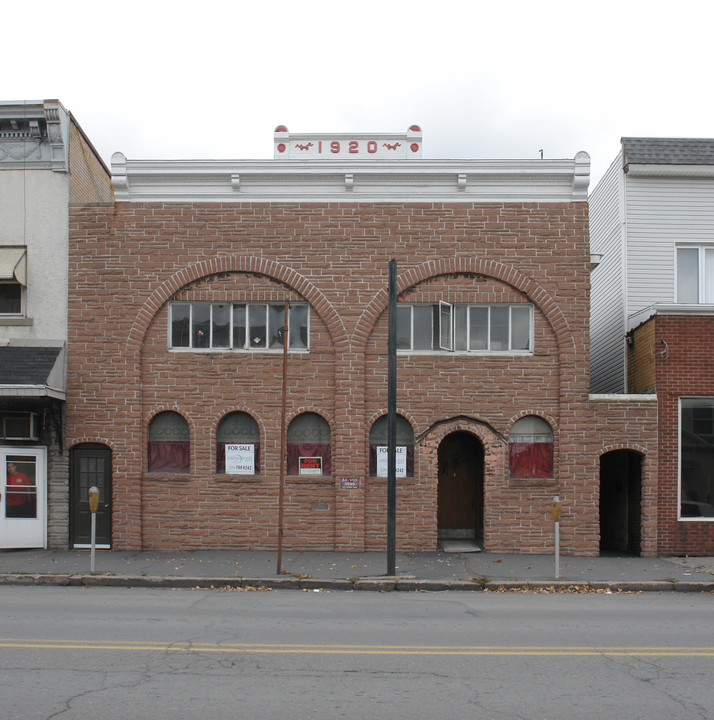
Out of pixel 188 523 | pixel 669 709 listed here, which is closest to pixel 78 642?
pixel 669 709

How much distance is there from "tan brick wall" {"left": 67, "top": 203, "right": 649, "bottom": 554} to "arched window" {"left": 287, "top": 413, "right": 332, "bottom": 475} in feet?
0.81

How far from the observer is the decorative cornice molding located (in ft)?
49.9

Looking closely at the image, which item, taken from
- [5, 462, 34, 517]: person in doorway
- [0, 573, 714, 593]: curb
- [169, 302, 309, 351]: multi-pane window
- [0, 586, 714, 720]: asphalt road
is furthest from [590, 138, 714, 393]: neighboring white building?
[5, 462, 34, 517]: person in doorway

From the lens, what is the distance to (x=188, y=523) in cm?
1515

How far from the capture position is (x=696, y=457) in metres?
15.3

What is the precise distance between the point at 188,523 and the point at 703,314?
36.5ft

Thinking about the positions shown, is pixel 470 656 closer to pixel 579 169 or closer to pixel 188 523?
pixel 188 523

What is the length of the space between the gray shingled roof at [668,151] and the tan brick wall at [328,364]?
2.73 metres

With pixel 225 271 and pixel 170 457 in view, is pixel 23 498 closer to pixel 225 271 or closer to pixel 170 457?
pixel 170 457

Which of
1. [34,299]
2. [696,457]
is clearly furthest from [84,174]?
[696,457]

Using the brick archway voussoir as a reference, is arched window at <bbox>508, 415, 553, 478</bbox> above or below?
below

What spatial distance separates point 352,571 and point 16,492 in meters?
7.15

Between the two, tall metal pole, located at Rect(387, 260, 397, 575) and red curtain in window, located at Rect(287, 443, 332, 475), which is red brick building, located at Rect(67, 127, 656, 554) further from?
tall metal pole, located at Rect(387, 260, 397, 575)

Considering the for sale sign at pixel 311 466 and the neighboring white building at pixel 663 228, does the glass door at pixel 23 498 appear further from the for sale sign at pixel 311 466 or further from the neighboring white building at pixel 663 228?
the neighboring white building at pixel 663 228
